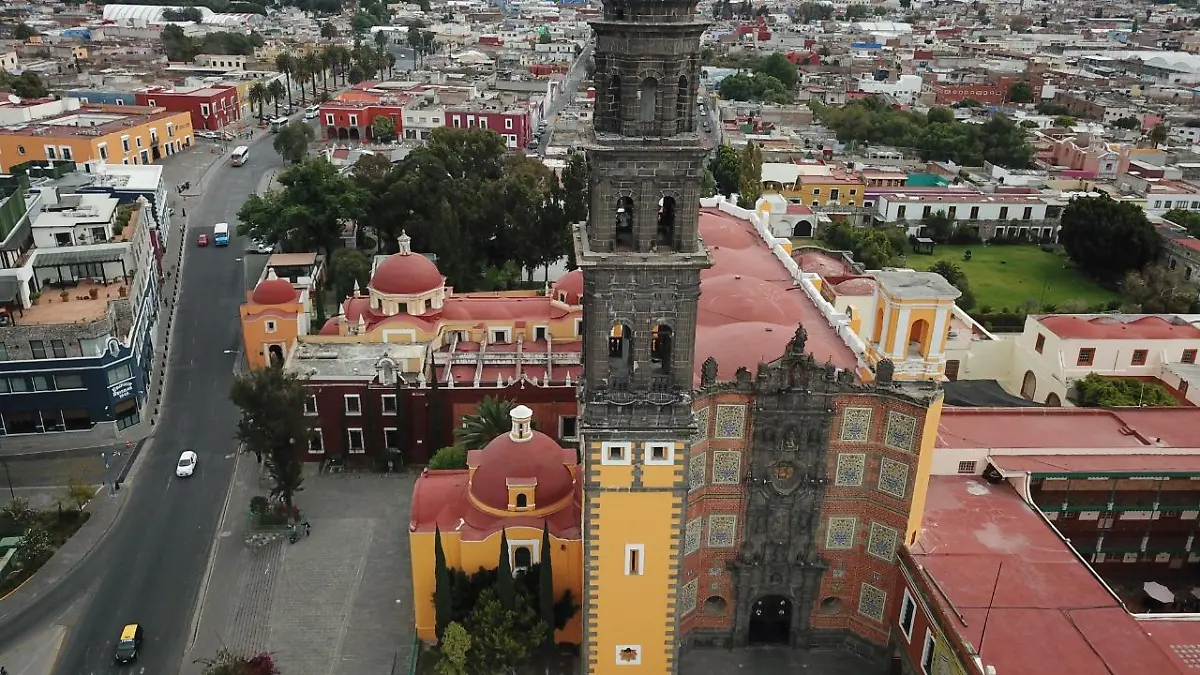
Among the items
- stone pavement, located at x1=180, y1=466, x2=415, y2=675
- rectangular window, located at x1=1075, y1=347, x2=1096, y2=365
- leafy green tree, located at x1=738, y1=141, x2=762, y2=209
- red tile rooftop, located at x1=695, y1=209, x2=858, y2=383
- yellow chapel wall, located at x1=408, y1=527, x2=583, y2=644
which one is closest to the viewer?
yellow chapel wall, located at x1=408, y1=527, x2=583, y2=644

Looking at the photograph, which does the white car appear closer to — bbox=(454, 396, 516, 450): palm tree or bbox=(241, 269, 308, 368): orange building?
bbox=(241, 269, 308, 368): orange building

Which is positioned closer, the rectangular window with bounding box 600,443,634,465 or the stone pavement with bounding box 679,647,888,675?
the rectangular window with bounding box 600,443,634,465

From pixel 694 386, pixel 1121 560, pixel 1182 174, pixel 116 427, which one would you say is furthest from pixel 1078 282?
pixel 116 427

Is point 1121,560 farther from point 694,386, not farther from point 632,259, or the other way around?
point 632,259

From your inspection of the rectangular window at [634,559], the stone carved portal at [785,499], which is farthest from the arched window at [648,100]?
the rectangular window at [634,559]

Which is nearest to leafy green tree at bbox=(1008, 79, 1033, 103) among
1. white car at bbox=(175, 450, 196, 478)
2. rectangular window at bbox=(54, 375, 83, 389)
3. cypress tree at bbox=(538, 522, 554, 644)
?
cypress tree at bbox=(538, 522, 554, 644)

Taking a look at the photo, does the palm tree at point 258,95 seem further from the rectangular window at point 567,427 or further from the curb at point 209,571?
the rectangular window at point 567,427
